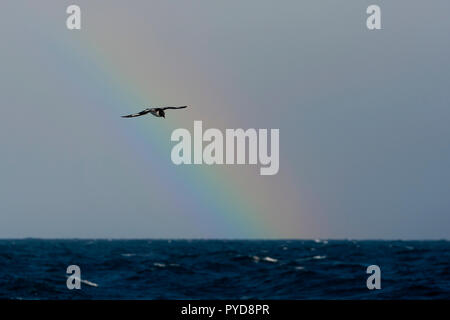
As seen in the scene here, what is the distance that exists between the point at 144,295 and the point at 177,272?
1298cm

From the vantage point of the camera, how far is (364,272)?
53.5m

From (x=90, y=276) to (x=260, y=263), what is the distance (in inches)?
586

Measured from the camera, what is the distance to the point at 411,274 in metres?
52.0
